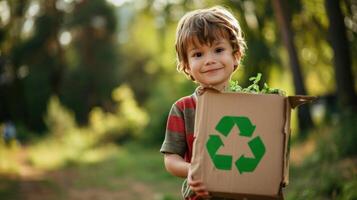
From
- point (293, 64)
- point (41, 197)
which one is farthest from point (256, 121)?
point (293, 64)

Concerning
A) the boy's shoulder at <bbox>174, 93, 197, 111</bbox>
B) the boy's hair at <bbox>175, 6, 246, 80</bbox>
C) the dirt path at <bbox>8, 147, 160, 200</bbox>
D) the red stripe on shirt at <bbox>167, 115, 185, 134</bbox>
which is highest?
the boy's hair at <bbox>175, 6, 246, 80</bbox>

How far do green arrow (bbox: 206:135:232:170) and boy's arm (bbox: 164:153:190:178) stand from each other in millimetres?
188

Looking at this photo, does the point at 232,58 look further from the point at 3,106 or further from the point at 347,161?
the point at 3,106

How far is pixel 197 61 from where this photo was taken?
223 cm

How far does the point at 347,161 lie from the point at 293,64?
19.4 ft

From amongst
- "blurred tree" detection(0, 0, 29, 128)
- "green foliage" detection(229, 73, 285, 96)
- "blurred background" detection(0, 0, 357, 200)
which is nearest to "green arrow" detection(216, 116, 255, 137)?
"green foliage" detection(229, 73, 285, 96)

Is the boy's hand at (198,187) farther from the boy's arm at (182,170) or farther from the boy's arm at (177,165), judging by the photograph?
the boy's arm at (177,165)

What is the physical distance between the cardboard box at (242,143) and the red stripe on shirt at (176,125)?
0.22 metres

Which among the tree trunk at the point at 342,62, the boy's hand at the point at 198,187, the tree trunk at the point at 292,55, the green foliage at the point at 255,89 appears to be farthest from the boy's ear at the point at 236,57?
the tree trunk at the point at 292,55

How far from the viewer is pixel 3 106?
26.9 meters

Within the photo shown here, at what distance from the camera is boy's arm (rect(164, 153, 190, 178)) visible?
2213mm

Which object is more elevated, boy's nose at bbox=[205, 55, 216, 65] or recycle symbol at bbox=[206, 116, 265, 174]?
boy's nose at bbox=[205, 55, 216, 65]

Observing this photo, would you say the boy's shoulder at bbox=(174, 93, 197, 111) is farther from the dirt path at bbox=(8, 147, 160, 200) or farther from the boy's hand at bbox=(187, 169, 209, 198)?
the dirt path at bbox=(8, 147, 160, 200)

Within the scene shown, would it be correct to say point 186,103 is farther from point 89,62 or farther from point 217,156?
point 89,62
